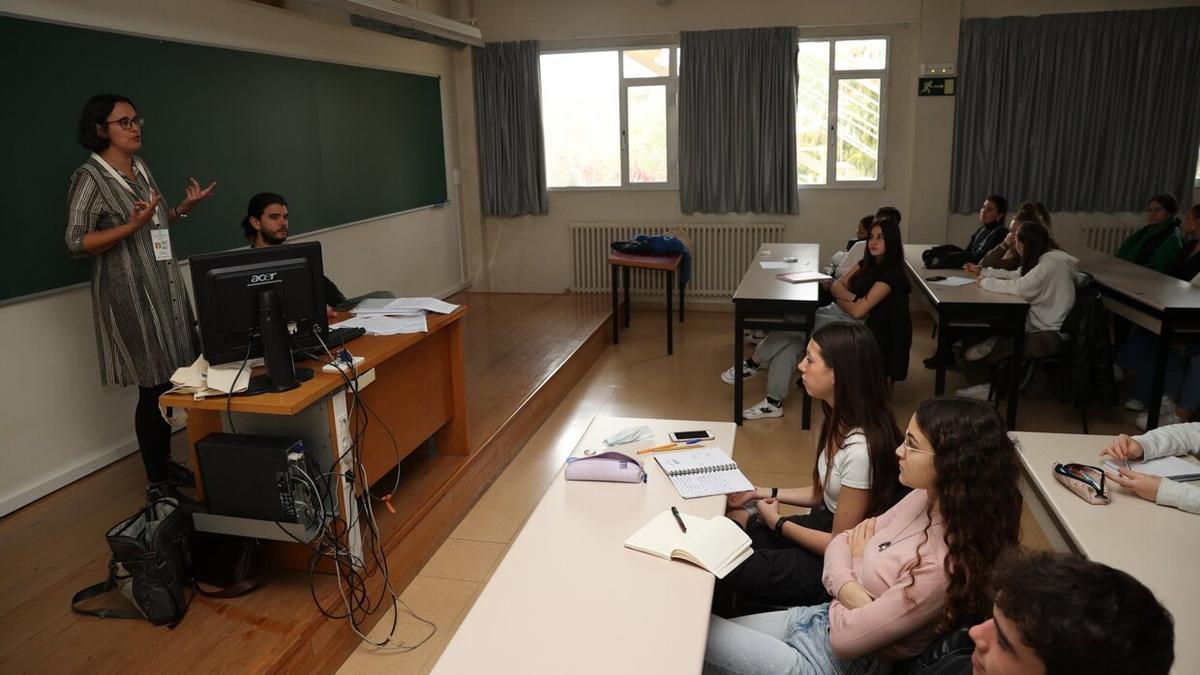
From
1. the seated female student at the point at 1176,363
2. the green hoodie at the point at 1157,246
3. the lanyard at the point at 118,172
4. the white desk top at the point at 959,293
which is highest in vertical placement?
the lanyard at the point at 118,172

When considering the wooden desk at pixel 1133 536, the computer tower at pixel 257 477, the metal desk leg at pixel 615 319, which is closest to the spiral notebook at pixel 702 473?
the wooden desk at pixel 1133 536

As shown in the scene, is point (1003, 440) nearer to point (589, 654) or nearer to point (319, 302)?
point (589, 654)

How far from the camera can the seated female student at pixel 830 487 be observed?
7.22 ft

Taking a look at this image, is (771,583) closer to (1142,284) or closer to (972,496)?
(972,496)

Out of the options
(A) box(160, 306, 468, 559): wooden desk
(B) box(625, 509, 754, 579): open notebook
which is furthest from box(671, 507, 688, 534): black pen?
(A) box(160, 306, 468, 559): wooden desk

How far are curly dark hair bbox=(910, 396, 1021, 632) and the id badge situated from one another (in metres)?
2.99

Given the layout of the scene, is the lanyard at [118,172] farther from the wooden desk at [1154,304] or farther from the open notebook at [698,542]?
the wooden desk at [1154,304]

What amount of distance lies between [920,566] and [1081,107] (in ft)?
21.1

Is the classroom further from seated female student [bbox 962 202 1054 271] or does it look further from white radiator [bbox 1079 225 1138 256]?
seated female student [bbox 962 202 1054 271]

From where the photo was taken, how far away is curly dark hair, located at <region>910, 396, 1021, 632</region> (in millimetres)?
1700

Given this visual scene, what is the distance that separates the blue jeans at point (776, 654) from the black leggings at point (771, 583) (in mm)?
190

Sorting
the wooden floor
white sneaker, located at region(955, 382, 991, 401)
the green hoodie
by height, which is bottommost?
white sneaker, located at region(955, 382, 991, 401)

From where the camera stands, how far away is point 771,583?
2.18 metres

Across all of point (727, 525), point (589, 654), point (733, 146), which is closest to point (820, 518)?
point (727, 525)
